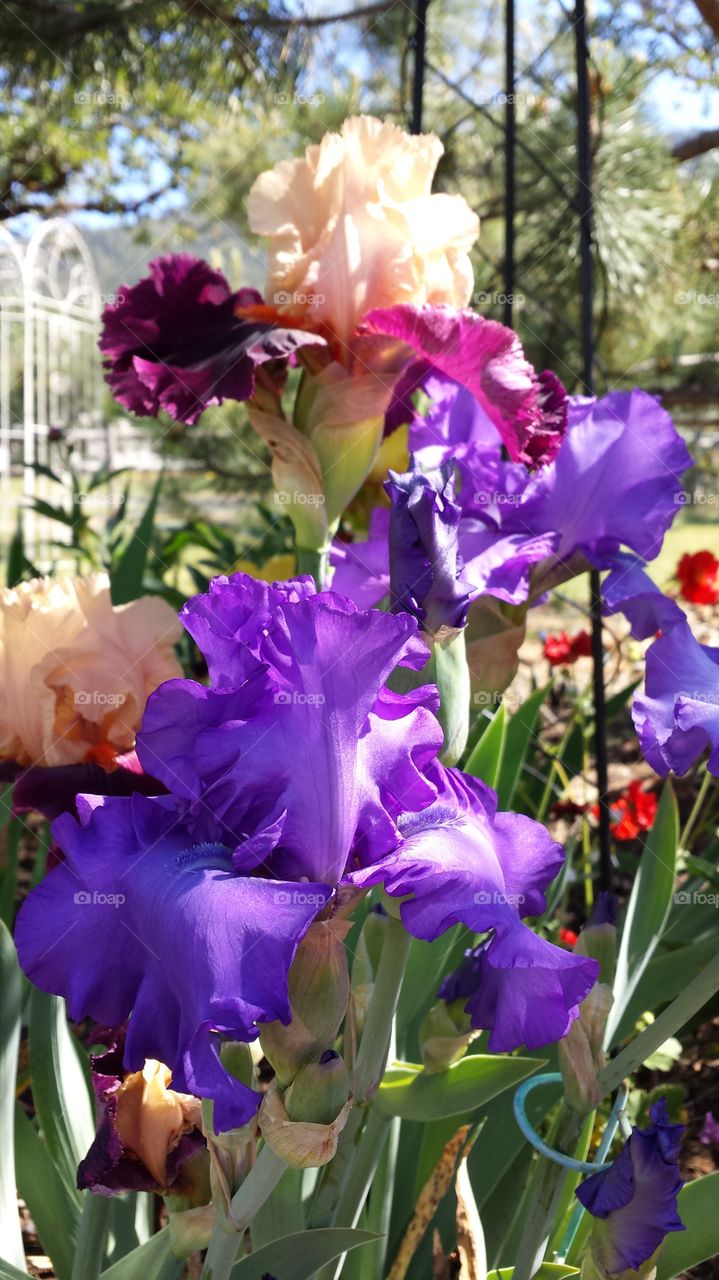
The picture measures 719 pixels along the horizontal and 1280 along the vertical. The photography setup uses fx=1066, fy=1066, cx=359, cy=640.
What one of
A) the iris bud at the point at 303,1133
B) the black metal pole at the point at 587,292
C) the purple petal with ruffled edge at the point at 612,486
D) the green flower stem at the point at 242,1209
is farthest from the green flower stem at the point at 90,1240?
the black metal pole at the point at 587,292

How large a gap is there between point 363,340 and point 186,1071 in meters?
0.70

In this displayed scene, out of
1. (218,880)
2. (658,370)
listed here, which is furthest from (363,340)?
(658,370)

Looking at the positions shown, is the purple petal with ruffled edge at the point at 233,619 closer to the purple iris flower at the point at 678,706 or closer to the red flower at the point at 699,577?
the purple iris flower at the point at 678,706

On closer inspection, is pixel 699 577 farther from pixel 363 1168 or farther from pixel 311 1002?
pixel 311 1002

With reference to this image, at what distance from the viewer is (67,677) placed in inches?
33.6

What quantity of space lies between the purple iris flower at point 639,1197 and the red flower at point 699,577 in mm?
1520

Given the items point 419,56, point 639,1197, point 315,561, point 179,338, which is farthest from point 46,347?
point 639,1197

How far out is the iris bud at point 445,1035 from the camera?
73 cm

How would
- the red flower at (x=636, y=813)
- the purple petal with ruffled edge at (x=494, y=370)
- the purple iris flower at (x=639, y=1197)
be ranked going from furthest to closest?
the red flower at (x=636, y=813) → the purple petal with ruffled edge at (x=494, y=370) → the purple iris flower at (x=639, y=1197)

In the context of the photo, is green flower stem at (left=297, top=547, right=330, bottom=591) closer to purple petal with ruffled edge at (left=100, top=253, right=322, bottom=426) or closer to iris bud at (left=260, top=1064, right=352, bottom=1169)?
purple petal with ruffled edge at (left=100, top=253, right=322, bottom=426)

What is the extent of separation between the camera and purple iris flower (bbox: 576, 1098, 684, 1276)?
0.59m

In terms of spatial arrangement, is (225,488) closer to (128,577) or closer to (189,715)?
(128,577)

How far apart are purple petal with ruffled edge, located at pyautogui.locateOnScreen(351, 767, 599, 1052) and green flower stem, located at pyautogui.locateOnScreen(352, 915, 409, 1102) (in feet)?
0.23

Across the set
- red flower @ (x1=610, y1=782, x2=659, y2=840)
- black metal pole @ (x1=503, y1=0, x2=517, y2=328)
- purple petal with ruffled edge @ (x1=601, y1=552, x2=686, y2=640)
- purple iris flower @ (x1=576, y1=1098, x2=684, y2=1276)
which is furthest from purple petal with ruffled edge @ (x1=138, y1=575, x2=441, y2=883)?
red flower @ (x1=610, y1=782, x2=659, y2=840)
